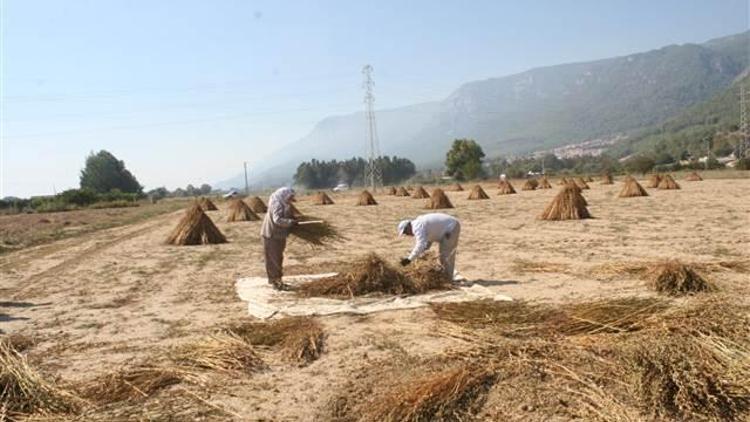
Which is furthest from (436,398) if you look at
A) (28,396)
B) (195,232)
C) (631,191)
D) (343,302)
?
(631,191)

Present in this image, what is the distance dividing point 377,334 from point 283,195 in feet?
9.60

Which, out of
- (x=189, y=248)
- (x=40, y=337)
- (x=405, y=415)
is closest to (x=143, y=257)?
(x=189, y=248)

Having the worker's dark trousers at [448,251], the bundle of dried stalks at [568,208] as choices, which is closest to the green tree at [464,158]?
the bundle of dried stalks at [568,208]

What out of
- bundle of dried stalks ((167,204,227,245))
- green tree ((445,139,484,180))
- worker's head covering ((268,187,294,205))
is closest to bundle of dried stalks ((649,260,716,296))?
worker's head covering ((268,187,294,205))

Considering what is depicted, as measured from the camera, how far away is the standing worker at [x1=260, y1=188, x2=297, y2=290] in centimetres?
793

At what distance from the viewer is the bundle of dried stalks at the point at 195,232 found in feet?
46.0

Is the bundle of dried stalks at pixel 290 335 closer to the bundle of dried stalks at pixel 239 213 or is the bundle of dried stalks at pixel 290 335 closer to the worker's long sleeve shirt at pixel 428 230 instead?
the worker's long sleeve shirt at pixel 428 230

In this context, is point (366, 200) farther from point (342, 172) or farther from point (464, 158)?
point (342, 172)

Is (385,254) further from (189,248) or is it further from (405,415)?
(405,415)

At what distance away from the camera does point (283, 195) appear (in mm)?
7957

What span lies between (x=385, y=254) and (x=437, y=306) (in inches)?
204

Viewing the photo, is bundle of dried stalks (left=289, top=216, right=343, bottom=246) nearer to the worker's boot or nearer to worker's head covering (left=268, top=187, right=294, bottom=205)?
worker's head covering (left=268, top=187, right=294, bottom=205)

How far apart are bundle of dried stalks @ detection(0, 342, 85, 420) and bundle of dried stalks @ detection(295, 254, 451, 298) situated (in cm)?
348

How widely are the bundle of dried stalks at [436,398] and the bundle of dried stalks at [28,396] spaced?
202 centimetres
